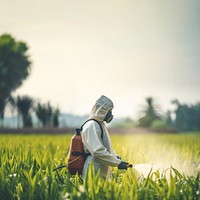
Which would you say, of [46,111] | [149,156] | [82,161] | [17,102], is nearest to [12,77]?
[17,102]

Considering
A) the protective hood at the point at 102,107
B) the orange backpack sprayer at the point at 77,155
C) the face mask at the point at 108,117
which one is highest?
the protective hood at the point at 102,107

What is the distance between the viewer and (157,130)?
35.9 metres

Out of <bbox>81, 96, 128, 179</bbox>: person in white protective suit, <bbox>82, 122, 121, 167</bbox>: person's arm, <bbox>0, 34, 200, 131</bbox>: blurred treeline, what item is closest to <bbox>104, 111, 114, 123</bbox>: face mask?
<bbox>81, 96, 128, 179</bbox>: person in white protective suit

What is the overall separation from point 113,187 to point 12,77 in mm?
33706

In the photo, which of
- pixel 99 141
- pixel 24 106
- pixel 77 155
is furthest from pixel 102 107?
pixel 24 106

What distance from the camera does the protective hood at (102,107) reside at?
462 cm

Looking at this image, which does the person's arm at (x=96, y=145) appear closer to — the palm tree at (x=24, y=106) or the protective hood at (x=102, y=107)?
the protective hood at (x=102, y=107)

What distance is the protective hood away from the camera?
462 centimetres

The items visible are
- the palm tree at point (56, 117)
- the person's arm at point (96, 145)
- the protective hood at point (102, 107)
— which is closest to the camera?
the person's arm at point (96, 145)

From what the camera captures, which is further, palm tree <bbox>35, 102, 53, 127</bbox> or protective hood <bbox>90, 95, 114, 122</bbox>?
palm tree <bbox>35, 102, 53, 127</bbox>

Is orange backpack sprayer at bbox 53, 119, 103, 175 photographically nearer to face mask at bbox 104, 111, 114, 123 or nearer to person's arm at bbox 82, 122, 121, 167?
person's arm at bbox 82, 122, 121, 167

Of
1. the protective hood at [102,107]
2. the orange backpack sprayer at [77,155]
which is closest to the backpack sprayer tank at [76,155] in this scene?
the orange backpack sprayer at [77,155]

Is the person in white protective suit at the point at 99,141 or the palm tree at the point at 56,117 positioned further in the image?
the palm tree at the point at 56,117

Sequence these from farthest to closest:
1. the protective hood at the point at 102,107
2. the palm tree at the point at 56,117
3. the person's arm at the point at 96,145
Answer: the palm tree at the point at 56,117 → the protective hood at the point at 102,107 → the person's arm at the point at 96,145
